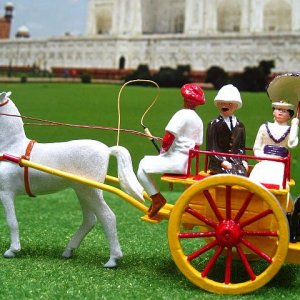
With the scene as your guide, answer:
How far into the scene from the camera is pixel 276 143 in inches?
149

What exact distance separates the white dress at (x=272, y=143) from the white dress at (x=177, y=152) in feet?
1.35

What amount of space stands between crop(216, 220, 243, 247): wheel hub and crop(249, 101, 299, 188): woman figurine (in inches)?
12.2

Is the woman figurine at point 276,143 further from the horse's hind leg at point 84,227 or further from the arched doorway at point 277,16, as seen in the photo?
the arched doorway at point 277,16

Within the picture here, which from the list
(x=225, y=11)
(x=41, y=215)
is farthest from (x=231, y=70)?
(x=41, y=215)

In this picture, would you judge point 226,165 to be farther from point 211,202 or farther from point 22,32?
point 22,32

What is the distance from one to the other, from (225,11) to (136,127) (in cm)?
3177

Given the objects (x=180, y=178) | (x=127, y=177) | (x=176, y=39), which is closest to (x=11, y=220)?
(x=127, y=177)

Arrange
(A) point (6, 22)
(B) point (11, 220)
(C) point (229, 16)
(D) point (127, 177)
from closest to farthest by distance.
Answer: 1. (D) point (127, 177)
2. (B) point (11, 220)
3. (C) point (229, 16)
4. (A) point (6, 22)

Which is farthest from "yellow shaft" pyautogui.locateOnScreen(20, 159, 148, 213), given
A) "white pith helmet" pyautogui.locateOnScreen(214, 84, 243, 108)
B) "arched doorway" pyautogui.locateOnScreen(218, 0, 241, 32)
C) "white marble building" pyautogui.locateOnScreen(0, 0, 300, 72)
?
"arched doorway" pyautogui.locateOnScreen(218, 0, 241, 32)

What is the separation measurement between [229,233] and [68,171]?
1168mm

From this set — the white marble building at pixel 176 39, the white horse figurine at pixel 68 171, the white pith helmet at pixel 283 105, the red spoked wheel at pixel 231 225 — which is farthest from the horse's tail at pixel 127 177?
the white marble building at pixel 176 39

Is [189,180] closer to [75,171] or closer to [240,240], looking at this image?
[240,240]

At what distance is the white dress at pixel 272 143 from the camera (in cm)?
361

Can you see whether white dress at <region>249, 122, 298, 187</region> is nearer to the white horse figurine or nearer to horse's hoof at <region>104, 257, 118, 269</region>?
the white horse figurine
